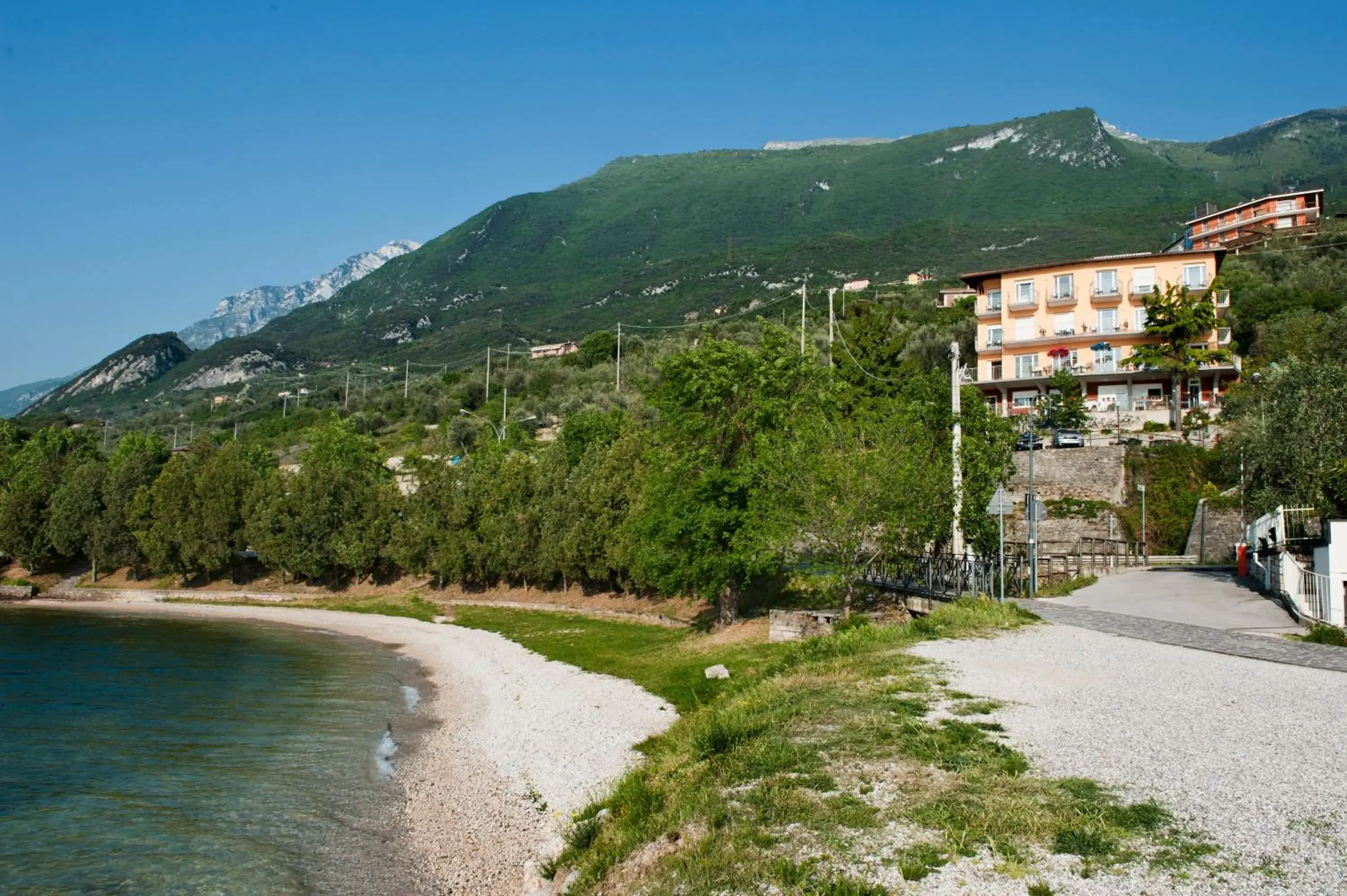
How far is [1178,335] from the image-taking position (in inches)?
2579

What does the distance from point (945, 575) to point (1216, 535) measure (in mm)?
22392

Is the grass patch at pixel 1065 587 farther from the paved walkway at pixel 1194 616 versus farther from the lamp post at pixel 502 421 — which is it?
the lamp post at pixel 502 421

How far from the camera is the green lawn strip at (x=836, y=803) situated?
8.23 metres

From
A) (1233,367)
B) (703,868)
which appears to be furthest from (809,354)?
(1233,367)

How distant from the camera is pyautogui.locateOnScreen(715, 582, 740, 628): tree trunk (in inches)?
1352

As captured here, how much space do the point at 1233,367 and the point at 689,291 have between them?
12334cm

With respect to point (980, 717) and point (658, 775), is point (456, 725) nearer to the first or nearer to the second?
point (658, 775)

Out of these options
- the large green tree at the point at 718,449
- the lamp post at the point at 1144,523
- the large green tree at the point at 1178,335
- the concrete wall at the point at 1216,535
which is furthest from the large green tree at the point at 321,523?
the large green tree at the point at 1178,335

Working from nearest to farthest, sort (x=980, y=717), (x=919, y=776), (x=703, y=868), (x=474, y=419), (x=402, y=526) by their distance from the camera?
(x=703, y=868), (x=919, y=776), (x=980, y=717), (x=402, y=526), (x=474, y=419)

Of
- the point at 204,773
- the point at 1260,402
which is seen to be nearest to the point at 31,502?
the point at 204,773

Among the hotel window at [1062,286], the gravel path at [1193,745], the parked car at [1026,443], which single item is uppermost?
the hotel window at [1062,286]

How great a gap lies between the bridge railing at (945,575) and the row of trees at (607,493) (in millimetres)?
852

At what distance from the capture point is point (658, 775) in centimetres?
1328

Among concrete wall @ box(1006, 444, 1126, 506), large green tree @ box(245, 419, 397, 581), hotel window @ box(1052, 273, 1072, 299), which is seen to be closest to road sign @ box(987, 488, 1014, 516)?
concrete wall @ box(1006, 444, 1126, 506)
